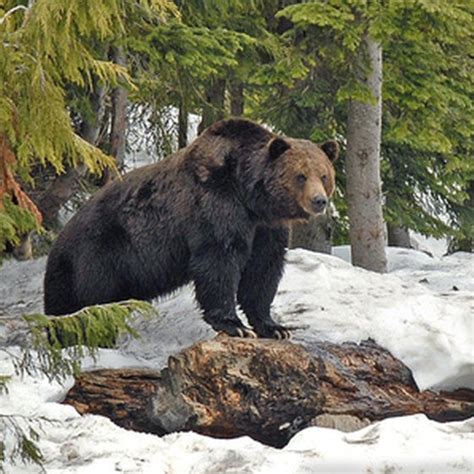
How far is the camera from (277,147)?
7.34m

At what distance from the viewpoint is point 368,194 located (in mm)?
12156

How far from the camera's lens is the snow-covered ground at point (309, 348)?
17.2 ft

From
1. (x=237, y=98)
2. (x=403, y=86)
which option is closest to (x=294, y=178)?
(x=403, y=86)

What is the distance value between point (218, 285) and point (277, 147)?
3.35 ft

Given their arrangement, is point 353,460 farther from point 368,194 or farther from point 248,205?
point 368,194

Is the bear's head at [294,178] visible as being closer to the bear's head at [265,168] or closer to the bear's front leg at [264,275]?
the bear's head at [265,168]

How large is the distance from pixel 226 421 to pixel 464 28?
19.1 ft

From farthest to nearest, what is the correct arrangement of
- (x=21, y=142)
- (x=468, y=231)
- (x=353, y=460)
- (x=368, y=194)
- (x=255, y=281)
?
(x=468, y=231), (x=368, y=194), (x=255, y=281), (x=21, y=142), (x=353, y=460)

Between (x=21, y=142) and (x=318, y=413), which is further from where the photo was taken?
(x=318, y=413)

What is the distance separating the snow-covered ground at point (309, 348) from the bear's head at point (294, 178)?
3.18 feet

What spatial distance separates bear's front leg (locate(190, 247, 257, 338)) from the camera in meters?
7.37

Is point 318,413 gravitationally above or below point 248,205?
below

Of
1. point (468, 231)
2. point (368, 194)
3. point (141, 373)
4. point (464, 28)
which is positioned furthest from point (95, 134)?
point (468, 231)

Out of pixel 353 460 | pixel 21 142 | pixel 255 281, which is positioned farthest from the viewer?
pixel 255 281
